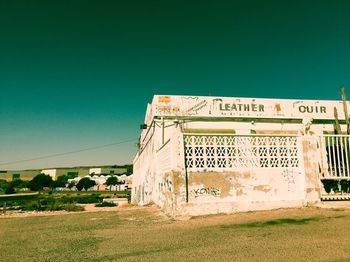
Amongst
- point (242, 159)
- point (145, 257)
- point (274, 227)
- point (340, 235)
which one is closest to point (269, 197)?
point (242, 159)

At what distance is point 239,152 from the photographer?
8.68 metres

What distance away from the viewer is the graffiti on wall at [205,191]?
8.16 m

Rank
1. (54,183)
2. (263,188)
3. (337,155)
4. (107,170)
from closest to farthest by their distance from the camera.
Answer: (263,188), (337,155), (54,183), (107,170)

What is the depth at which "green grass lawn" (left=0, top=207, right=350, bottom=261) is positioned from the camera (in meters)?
4.33

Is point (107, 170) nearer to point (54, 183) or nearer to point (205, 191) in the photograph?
point (54, 183)

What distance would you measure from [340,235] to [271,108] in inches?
641

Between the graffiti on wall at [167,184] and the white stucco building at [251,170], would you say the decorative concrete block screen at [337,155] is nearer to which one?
the white stucco building at [251,170]

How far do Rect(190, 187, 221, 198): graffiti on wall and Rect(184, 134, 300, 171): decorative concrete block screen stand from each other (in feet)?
1.90

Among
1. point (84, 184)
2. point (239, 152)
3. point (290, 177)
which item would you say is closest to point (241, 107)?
point (290, 177)

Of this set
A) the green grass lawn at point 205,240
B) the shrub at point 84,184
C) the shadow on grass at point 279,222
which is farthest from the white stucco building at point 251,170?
the shrub at point 84,184

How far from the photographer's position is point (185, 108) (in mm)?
18938

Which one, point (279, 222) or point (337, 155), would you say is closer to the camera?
point (279, 222)

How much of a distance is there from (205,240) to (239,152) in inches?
155

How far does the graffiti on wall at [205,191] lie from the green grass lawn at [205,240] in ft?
2.25
